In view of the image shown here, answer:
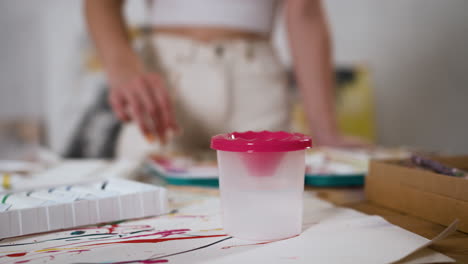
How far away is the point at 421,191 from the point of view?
42cm

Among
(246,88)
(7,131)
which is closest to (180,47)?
(246,88)

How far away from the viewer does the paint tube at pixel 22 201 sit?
0.37 meters

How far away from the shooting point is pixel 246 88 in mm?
1065

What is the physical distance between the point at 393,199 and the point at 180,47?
717mm

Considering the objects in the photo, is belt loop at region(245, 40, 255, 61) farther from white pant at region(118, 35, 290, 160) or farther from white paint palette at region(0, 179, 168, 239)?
white paint palette at region(0, 179, 168, 239)

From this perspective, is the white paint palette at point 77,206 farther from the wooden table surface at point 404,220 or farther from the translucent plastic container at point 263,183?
the wooden table surface at point 404,220

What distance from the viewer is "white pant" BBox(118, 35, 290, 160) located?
1.01 metres

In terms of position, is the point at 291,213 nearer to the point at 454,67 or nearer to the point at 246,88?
the point at 246,88

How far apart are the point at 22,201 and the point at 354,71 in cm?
199

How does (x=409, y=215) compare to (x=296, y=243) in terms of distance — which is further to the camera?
(x=409, y=215)

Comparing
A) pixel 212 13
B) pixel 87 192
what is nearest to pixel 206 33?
pixel 212 13

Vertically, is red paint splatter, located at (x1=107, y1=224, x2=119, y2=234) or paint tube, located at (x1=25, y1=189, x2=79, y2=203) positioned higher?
paint tube, located at (x1=25, y1=189, x2=79, y2=203)

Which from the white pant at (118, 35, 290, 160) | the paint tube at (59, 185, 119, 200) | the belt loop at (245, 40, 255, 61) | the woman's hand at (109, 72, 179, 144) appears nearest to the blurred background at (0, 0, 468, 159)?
the white pant at (118, 35, 290, 160)

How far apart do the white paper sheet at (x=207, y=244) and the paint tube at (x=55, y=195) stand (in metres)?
0.03
